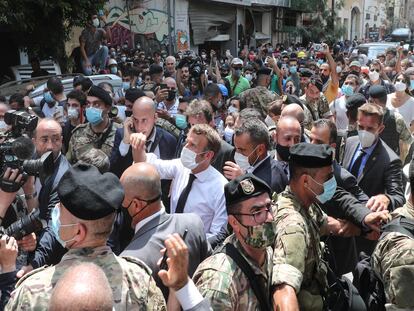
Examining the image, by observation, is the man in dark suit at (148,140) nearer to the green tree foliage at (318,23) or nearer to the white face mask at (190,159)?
the white face mask at (190,159)

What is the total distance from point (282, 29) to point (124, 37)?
17.2 meters

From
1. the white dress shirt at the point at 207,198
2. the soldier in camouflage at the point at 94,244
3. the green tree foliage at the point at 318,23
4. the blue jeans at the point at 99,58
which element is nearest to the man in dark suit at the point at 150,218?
the soldier in camouflage at the point at 94,244

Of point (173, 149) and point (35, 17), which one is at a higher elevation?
point (35, 17)

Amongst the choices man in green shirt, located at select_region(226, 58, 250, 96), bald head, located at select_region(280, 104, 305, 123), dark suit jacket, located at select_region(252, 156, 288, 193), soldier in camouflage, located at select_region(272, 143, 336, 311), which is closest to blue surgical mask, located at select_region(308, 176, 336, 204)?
soldier in camouflage, located at select_region(272, 143, 336, 311)

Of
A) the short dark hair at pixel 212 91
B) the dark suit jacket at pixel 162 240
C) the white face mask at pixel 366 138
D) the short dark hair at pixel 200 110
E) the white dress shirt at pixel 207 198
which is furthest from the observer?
the short dark hair at pixel 212 91

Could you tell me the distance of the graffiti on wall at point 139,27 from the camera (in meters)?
18.9

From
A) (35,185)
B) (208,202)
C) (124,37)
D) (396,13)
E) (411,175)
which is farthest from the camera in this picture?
(396,13)

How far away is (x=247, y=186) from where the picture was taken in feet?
7.94

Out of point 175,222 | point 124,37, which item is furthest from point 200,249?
point 124,37

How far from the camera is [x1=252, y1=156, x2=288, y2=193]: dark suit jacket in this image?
12.7 feet

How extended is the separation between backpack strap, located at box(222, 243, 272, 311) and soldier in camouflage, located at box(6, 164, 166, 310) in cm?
38

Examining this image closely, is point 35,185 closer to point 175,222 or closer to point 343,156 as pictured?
point 175,222

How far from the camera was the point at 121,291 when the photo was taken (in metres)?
2.07

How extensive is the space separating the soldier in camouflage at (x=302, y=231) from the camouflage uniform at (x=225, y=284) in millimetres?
122
